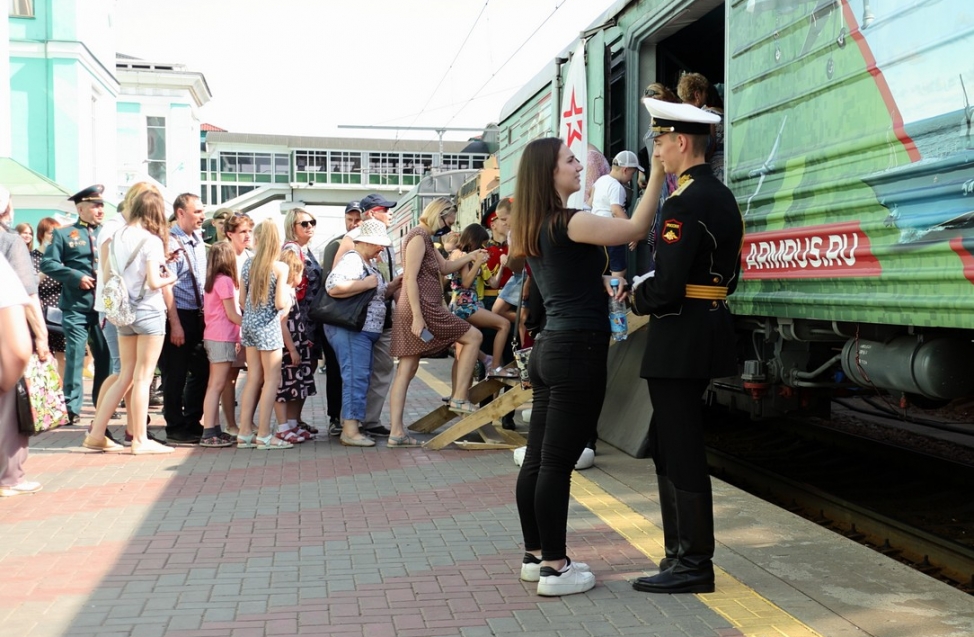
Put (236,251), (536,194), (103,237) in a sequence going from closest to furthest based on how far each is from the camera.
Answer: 1. (536,194)
2. (103,237)
3. (236,251)

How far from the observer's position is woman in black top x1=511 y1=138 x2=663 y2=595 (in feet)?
14.3

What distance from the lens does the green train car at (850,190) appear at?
4.23 meters

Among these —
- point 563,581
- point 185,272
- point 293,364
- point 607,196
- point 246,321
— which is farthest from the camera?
point 185,272

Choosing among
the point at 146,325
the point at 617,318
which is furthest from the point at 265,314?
the point at 617,318

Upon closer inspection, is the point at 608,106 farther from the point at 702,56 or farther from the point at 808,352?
the point at 808,352

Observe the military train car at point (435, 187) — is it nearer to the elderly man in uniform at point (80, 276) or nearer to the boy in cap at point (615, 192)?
the elderly man in uniform at point (80, 276)

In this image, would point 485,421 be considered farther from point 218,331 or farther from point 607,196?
point 218,331

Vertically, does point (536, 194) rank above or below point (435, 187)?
below

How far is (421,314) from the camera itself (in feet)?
26.3

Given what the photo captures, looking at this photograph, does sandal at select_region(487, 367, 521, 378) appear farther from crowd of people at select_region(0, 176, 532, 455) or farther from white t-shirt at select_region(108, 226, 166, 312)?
white t-shirt at select_region(108, 226, 166, 312)

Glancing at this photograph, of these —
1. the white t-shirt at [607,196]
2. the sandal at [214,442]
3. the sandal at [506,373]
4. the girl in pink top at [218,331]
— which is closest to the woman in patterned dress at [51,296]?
the girl in pink top at [218,331]

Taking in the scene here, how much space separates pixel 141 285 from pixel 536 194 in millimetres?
4044

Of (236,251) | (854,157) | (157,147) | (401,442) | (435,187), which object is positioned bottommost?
(401,442)

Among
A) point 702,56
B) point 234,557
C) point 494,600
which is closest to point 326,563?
point 234,557
